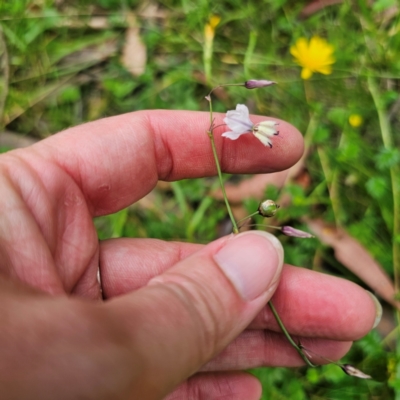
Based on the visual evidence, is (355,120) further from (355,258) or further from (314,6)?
(314,6)

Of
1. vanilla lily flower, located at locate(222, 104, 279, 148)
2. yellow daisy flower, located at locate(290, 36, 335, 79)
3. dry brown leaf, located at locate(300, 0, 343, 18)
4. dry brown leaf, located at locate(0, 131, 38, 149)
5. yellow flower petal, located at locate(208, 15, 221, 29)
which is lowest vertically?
dry brown leaf, located at locate(0, 131, 38, 149)

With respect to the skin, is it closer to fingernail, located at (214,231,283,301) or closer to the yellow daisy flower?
fingernail, located at (214,231,283,301)

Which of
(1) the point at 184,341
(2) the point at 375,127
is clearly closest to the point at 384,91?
(2) the point at 375,127

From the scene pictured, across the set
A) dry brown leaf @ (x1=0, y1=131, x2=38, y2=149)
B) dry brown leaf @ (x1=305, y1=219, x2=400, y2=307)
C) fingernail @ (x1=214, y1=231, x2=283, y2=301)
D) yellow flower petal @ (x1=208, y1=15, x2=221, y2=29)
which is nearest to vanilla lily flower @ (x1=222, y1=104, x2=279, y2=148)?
fingernail @ (x1=214, y1=231, x2=283, y2=301)

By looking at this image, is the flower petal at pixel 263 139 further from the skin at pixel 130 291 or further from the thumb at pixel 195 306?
the thumb at pixel 195 306

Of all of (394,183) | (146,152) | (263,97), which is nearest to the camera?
(146,152)

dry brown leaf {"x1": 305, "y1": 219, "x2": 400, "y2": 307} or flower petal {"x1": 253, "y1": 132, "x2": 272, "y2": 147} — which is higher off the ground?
flower petal {"x1": 253, "y1": 132, "x2": 272, "y2": 147}

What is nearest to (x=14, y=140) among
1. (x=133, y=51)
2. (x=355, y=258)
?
(x=133, y=51)
